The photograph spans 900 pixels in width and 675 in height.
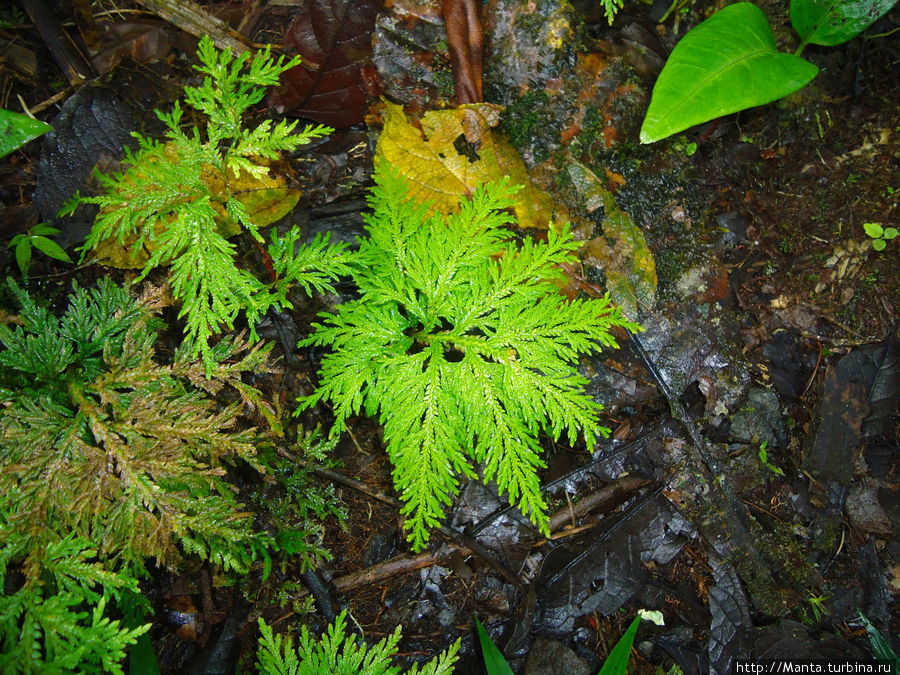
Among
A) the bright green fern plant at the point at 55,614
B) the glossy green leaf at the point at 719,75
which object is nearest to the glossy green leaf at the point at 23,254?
the bright green fern plant at the point at 55,614

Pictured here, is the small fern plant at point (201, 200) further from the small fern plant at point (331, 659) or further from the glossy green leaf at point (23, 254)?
the small fern plant at point (331, 659)

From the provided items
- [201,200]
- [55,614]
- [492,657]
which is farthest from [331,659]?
[201,200]

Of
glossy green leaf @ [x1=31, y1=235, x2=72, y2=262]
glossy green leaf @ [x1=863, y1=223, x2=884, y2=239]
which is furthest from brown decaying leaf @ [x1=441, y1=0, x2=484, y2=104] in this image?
glossy green leaf @ [x1=863, y1=223, x2=884, y2=239]

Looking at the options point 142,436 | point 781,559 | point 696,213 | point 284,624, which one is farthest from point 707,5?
point 284,624

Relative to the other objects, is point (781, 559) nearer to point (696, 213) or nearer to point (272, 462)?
point (696, 213)

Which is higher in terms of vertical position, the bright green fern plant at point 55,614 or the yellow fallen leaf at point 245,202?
the yellow fallen leaf at point 245,202

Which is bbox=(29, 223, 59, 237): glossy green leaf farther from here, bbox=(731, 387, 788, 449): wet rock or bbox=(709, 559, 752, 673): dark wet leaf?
bbox=(709, 559, 752, 673): dark wet leaf
